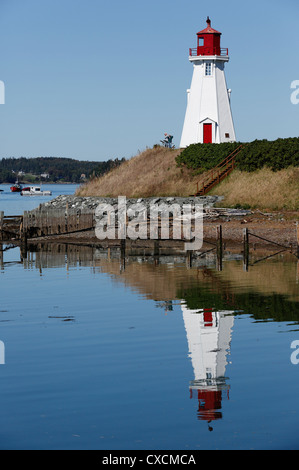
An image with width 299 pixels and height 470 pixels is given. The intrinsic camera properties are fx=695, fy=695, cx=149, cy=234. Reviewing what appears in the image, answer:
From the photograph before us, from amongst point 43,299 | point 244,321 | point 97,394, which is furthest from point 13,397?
point 43,299

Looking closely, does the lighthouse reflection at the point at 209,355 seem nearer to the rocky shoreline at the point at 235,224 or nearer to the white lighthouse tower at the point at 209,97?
the rocky shoreline at the point at 235,224

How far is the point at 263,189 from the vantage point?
52.2 m

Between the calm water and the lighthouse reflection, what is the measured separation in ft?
0.13

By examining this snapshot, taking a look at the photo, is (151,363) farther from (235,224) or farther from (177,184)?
(177,184)

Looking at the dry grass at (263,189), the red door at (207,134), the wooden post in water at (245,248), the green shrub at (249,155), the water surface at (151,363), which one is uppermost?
the red door at (207,134)

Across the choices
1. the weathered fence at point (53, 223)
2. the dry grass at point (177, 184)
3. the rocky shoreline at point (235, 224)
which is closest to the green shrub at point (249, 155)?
the dry grass at point (177, 184)

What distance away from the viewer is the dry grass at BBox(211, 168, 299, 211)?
4997cm

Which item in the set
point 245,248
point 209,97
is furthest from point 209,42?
point 245,248

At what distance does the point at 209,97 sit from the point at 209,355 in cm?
5271

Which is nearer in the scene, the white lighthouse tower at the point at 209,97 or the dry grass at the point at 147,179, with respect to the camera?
the dry grass at the point at 147,179

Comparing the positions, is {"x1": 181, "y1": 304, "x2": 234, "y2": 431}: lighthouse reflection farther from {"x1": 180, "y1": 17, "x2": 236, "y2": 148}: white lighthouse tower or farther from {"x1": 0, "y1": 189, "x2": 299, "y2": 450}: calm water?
{"x1": 180, "y1": 17, "x2": 236, "y2": 148}: white lighthouse tower

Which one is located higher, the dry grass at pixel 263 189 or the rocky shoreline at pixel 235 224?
the dry grass at pixel 263 189

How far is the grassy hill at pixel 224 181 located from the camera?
170 ft
